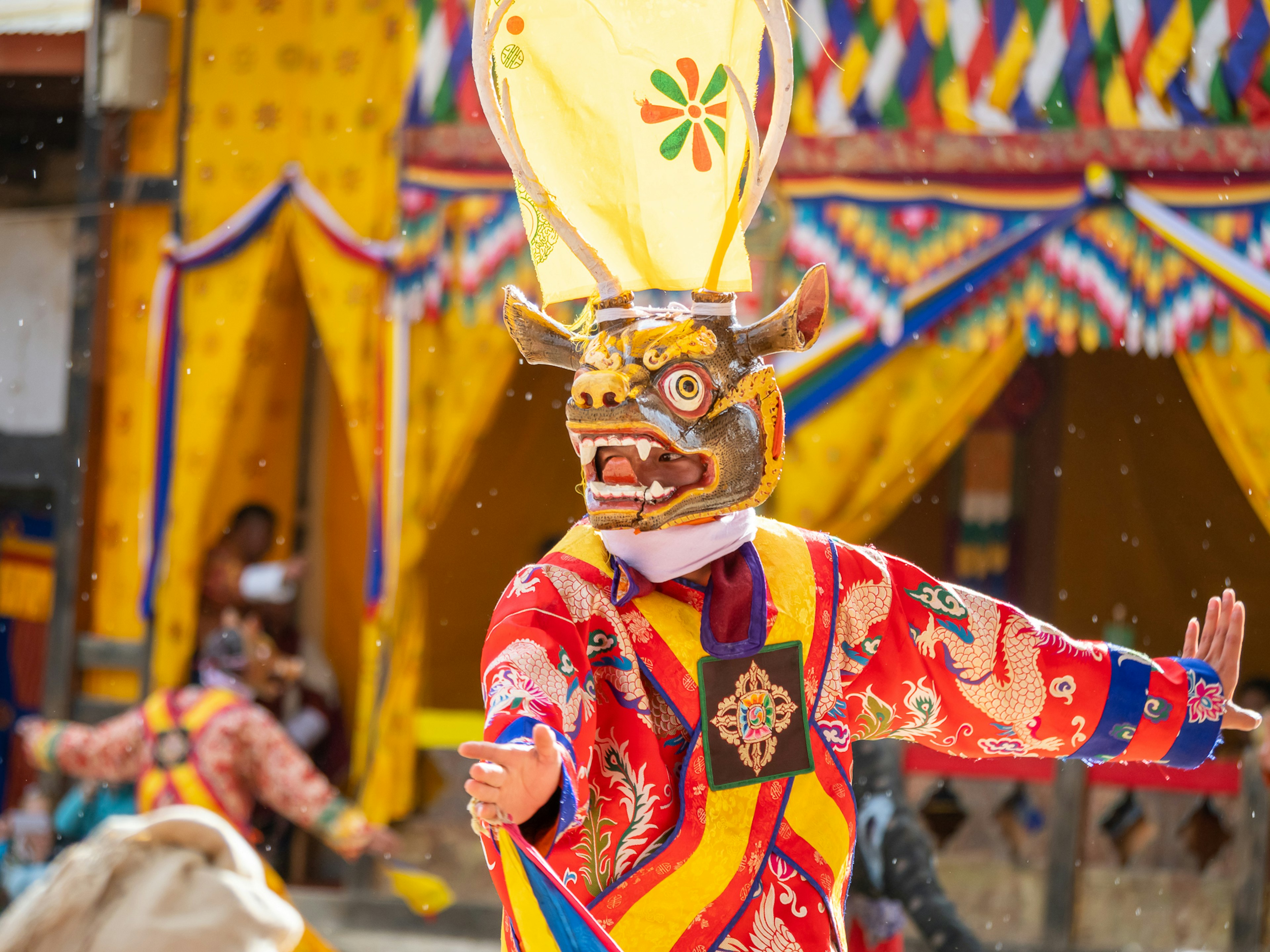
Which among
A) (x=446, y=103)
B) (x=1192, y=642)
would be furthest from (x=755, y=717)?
(x=446, y=103)

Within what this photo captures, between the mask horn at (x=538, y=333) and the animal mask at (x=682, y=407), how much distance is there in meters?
0.05

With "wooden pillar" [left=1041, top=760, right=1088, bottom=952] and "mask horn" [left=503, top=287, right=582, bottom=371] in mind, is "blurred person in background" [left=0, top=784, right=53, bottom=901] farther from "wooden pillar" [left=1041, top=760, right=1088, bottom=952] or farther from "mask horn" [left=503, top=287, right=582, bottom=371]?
"mask horn" [left=503, top=287, right=582, bottom=371]

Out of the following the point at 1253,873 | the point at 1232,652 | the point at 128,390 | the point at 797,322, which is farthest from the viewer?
the point at 128,390

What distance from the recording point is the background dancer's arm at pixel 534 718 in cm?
192

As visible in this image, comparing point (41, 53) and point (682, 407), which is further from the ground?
point (41, 53)

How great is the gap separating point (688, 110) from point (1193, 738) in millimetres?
1252

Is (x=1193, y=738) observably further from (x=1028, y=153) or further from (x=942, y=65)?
(x=942, y=65)

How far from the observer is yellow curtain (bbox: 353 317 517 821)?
5691mm

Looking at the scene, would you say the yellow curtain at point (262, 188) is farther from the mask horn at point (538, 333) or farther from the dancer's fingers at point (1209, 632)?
the dancer's fingers at point (1209, 632)

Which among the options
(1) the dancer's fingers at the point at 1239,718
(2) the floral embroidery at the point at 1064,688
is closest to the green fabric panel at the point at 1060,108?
(1) the dancer's fingers at the point at 1239,718

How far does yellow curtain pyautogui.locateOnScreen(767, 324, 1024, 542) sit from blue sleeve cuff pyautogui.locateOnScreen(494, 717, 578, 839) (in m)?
3.20

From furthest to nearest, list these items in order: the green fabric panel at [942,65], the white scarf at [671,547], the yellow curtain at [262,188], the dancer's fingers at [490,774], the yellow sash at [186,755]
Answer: the yellow curtain at [262,188], the green fabric panel at [942,65], the yellow sash at [186,755], the white scarf at [671,547], the dancer's fingers at [490,774]

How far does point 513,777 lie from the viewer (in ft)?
6.31

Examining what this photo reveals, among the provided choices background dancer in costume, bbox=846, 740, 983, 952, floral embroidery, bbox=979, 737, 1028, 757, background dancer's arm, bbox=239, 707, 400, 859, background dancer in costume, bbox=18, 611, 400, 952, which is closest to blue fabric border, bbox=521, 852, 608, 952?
floral embroidery, bbox=979, 737, 1028, 757
